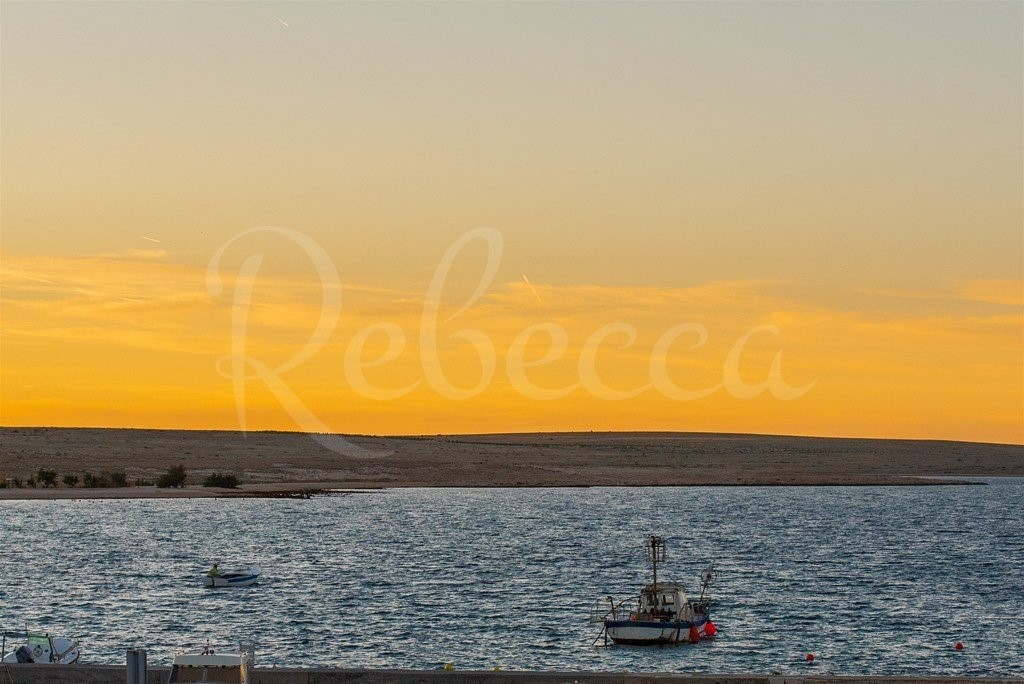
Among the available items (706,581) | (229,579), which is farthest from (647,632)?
(229,579)

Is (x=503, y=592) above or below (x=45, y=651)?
below

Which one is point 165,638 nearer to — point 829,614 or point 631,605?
point 631,605

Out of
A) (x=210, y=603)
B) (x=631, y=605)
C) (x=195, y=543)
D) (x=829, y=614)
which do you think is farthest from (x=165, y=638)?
(x=195, y=543)

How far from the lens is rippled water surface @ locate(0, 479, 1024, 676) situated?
68.0 meters

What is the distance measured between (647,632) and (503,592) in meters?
24.7

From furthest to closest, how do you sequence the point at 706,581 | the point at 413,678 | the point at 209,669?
the point at 706,581
the point at 413,678
the point at 209,669

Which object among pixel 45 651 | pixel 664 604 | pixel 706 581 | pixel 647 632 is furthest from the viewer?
pixel 706 581

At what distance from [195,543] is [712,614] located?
69865mm

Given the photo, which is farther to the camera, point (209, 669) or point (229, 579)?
point (229, 579)

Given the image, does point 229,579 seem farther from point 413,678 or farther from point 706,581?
point 413,678

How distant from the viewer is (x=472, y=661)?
214 feet

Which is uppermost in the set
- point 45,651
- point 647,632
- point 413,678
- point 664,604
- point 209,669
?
point 209,669

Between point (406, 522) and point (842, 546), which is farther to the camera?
point (406, 522)

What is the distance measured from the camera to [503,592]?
310 feet
